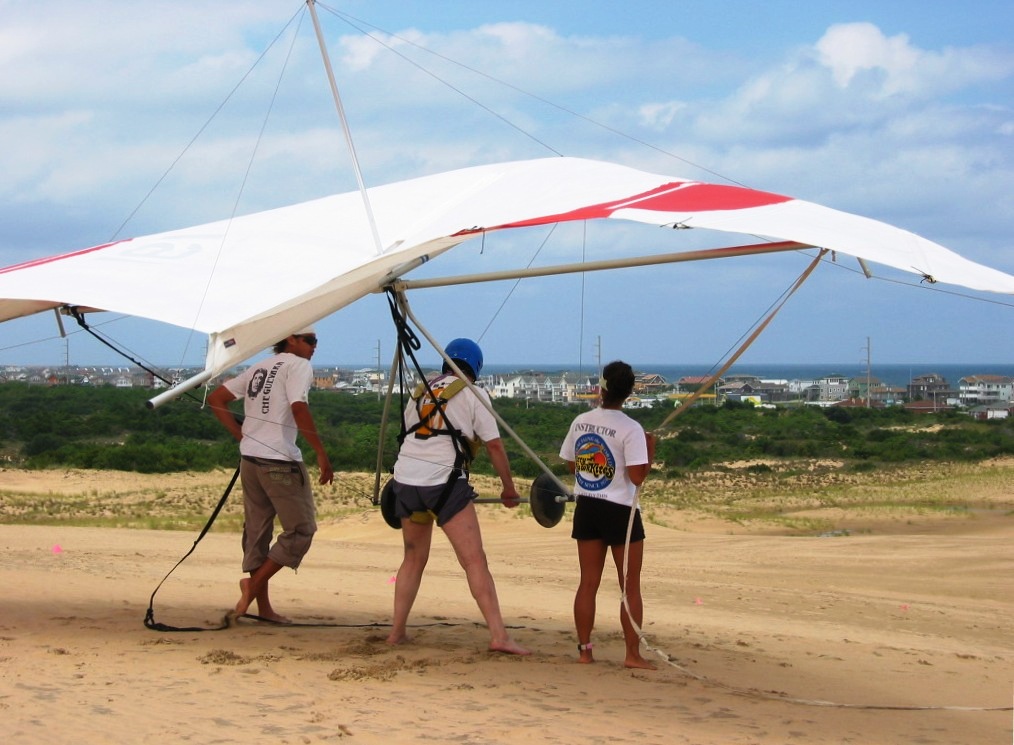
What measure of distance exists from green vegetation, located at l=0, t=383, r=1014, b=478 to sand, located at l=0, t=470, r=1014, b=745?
36.5ft

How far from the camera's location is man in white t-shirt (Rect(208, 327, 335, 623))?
22.6 feet

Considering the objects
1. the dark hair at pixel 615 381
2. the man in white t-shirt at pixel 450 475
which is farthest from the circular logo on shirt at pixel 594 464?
the man in white t-shirt at pixel 450 475

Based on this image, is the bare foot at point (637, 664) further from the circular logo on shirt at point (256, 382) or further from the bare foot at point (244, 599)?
the circular logo on shirt at point (256, 382)

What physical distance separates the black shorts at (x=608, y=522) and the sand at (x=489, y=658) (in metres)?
0.72

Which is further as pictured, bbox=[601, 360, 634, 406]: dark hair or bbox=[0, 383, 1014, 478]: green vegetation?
bbox=[0, 383, 1014, 478]: green vegetation

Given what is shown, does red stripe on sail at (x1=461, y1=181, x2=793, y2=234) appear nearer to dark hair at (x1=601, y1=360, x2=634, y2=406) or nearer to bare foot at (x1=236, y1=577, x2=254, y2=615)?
dark hair at (x1=601, y1=360, x2=634, y2=406)

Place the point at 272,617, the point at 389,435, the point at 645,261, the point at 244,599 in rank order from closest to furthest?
the point at 645,261
the point at 244,599
the point at 272,617
the point at 389,435

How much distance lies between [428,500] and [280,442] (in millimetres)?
1201

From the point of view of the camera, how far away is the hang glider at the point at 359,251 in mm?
5621

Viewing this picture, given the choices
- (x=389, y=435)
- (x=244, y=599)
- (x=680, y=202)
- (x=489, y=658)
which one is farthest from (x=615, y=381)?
(x=389, y=435)

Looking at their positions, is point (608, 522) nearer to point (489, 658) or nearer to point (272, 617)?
point (489, 658)

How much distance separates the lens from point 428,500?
623 centimetres

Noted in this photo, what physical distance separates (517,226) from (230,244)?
7.24 feet

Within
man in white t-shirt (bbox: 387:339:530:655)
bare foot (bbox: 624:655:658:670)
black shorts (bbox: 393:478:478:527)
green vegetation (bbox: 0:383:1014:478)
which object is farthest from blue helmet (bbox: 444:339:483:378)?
green vegetation (bbox: 0:383:1014:478)
